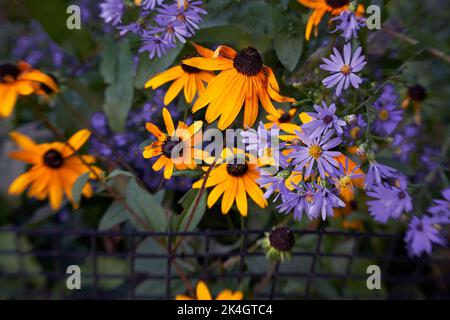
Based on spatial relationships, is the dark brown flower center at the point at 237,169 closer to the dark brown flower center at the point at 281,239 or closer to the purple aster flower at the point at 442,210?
the dark brown flower center at the point at 281,239

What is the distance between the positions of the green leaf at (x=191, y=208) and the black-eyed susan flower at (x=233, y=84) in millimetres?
123

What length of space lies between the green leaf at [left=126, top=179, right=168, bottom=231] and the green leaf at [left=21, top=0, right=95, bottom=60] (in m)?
0.28

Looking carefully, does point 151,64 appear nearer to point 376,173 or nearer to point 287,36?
point 287,36

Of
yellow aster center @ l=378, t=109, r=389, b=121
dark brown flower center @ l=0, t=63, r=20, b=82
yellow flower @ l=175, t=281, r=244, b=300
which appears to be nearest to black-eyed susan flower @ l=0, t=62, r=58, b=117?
dark brown flower center @ l=0, t=63, r=20, b=82

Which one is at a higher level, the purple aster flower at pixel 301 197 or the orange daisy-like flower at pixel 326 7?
the orange daisy-like flower at pixel 326 7

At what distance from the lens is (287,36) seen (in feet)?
2.06

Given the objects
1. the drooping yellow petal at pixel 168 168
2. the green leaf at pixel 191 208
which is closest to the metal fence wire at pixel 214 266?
the green leaf at pixel 191 208

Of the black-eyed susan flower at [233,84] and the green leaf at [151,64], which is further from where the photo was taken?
the green leaf at [151,64]

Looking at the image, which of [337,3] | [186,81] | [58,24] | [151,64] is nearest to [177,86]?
[186,81]

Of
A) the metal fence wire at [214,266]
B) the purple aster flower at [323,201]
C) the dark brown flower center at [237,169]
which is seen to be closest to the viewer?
the purple aster flower at [323,201]

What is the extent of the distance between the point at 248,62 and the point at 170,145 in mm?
110

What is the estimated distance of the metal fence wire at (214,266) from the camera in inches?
26.9

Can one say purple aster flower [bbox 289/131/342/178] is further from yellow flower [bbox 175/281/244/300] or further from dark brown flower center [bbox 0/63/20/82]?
dark brown flower center [bbox 0/63/20/82]
